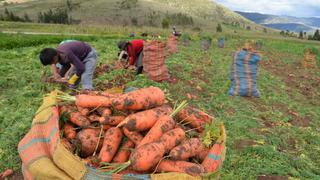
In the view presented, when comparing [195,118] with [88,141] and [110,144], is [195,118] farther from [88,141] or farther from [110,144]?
[88,141]

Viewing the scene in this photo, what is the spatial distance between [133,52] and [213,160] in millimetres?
6157

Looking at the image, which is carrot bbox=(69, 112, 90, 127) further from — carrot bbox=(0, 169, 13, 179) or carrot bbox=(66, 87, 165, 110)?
carrot bbox=(0, 169, 13, 179)

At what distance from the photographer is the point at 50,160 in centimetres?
291

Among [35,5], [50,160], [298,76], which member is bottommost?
[298,76]

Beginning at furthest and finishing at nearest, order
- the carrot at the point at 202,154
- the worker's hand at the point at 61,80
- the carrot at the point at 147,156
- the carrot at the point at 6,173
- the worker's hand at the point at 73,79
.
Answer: the worker's hand at the point at 73,79 → the worker's hand at the point at 61,80 → the carrot at the point at 6,173 → the carrot at the point at 202,154 → the carrot at the point at 147,156

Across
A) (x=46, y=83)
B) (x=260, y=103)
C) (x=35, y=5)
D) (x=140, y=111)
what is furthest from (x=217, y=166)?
(x=35, y=5)

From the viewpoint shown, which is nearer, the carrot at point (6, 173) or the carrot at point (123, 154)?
the carrot at point (123, 154)

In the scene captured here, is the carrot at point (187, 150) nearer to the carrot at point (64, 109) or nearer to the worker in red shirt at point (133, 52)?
the carrot at point (64, 109)

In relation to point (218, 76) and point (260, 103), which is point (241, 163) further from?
point (218, 76)

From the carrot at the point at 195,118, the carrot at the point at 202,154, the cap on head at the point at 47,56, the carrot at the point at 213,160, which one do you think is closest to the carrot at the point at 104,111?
the carrot at the point at 195,118

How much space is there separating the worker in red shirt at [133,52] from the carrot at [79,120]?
539cm

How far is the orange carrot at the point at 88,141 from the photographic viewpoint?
11.0 feet

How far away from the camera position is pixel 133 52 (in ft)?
29.4

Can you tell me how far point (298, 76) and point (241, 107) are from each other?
25.4 feet
